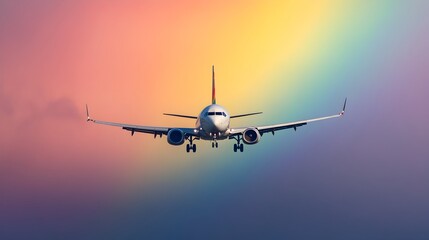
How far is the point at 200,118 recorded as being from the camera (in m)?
93.3

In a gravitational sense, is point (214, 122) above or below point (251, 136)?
below

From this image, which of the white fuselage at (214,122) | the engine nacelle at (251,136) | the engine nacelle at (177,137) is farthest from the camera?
the engine nacelle at (251,136)

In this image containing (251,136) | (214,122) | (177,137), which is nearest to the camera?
(214,122)

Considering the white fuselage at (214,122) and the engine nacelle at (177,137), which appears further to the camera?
the engine nacelle at (177,137)

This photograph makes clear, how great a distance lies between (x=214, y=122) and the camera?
9038 cm

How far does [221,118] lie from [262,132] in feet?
42.8

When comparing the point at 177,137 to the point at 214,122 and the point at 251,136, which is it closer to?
the point at 214,122

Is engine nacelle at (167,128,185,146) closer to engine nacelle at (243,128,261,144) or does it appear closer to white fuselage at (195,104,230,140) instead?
white fuselage at (195,104,230,140)

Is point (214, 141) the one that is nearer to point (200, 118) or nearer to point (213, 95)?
point (200, 118)

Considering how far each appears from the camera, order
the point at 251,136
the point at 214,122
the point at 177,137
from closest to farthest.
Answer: the point at 214,122, the point at 177,137, the point at 251,136

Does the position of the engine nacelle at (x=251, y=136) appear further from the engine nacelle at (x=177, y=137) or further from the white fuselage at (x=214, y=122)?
the engine nacelle at (x=177, y=137)

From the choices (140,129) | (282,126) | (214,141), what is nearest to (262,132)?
(282,126)

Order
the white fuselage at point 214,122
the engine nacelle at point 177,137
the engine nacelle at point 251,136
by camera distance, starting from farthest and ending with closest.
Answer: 1. the engine nacelle at point 251,136
2. the engine nacelle at point 177,137
3. the white fuselage at point 214,122

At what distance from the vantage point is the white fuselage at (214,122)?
298ft
